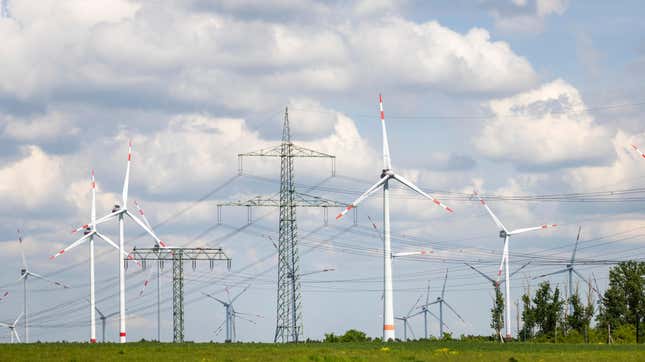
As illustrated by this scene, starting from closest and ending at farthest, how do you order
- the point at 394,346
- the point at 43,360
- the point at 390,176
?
the point at 43,360 < the point at 394,346 < the point at 390,176

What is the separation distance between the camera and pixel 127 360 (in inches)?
3688

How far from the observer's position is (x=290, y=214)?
14550 centimetres

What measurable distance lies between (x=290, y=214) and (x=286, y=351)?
39698 millimetres

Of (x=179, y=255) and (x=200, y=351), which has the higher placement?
(x=179, y=255)

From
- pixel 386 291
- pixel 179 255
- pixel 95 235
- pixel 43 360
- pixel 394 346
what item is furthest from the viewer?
pixel 95 235

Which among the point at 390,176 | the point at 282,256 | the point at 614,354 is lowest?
the point at 614,354

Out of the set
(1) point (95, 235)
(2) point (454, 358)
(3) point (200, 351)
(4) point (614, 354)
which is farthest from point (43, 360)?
(1) point (95, 235)

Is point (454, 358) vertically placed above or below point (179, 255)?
below

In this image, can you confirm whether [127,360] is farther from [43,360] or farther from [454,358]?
[454,358]

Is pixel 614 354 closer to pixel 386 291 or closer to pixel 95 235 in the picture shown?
pixel 386 291

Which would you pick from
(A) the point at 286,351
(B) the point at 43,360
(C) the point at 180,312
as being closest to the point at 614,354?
(A) the point at 286,351

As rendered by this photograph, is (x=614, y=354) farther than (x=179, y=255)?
No

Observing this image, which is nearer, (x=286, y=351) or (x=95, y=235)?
(x=286, y=351)

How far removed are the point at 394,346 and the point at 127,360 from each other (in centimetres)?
4391
